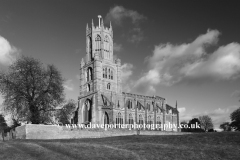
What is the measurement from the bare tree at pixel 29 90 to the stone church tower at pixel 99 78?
91.4 feet

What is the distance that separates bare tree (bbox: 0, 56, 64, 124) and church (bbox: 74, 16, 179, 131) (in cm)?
2779

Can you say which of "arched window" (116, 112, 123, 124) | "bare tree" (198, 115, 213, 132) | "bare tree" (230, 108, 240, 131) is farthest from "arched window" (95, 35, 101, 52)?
"bare tree" (198, 115, 213, 132)

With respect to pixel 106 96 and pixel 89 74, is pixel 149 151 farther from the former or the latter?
pixel 89 74

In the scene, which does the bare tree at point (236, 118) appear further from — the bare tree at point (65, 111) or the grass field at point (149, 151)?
the grass field at point (149, 151)

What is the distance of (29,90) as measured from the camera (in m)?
39.6

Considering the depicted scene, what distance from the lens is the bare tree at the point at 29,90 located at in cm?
3881

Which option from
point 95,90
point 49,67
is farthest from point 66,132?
point 95,90

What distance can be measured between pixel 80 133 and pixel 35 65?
12.0m

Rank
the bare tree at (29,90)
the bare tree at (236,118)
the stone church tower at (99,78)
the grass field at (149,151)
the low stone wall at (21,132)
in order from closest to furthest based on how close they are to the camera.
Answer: the grass field at (149,151), the low stone wall at (21,132), the bare tree at (29,90), the stone church tower at (99,78), the bare tree at (236,118)

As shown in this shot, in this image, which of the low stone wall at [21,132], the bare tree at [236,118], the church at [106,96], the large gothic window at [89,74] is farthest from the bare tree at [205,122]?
the low stone wall at [21,132]

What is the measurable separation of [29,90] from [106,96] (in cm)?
3352

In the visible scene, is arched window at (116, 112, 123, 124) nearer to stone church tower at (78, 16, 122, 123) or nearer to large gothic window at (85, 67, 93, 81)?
stone church tower at (78, 16, 122, 123)

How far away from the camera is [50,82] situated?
40.7m

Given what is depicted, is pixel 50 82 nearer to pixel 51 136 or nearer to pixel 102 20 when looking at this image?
pixel 51 136
